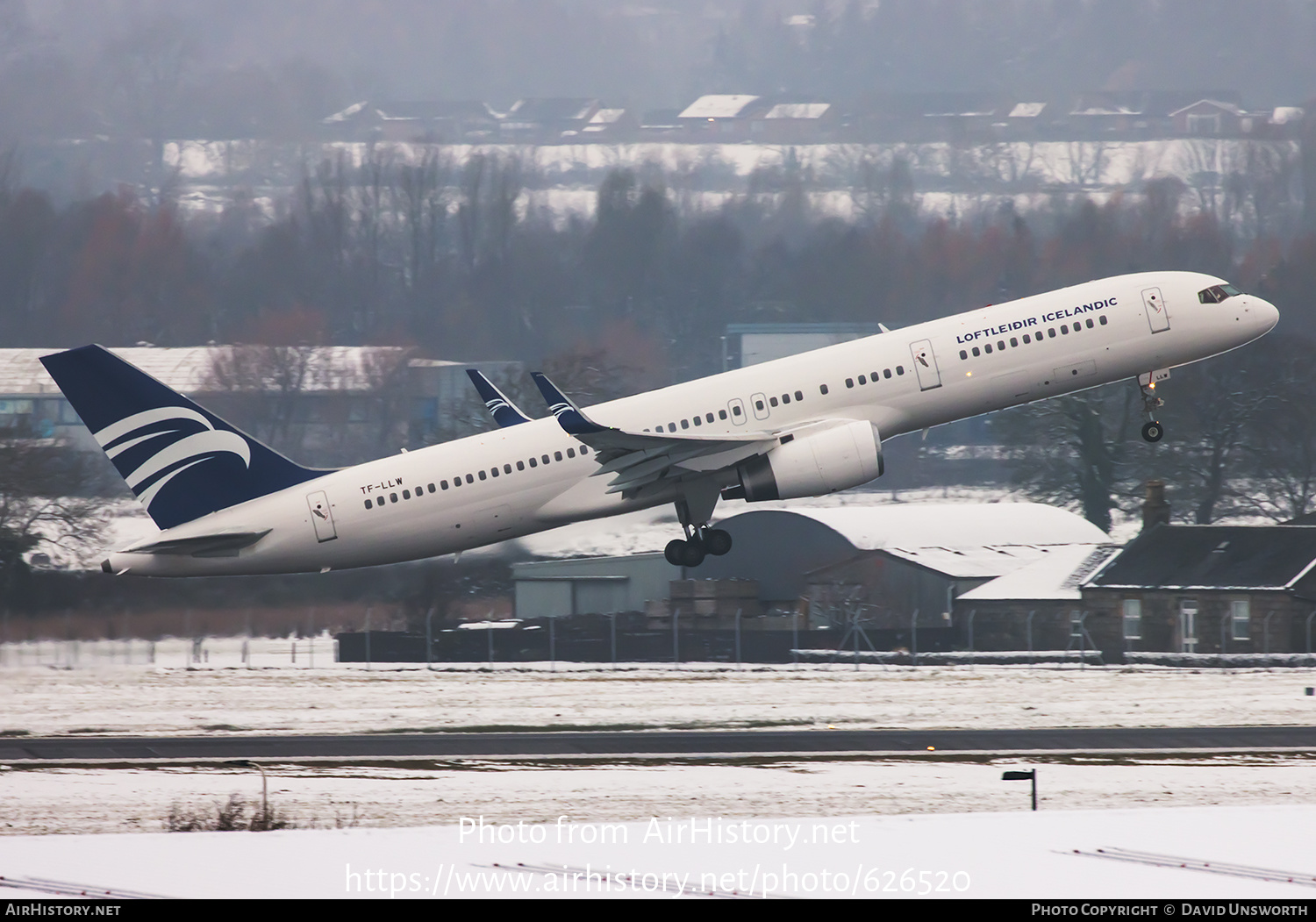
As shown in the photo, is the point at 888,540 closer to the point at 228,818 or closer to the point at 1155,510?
the point at 1155,510

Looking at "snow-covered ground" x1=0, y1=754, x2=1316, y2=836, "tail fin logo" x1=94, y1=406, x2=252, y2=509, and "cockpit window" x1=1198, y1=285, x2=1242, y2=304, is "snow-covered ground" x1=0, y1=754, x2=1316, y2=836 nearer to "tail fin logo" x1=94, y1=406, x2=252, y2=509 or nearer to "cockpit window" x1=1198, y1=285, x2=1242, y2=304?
"tail fin logo" x1=94, y1=406, x2=252, y2=509

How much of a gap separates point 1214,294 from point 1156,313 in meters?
1.93

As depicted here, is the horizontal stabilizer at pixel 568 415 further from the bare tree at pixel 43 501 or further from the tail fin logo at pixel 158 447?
the bare tree at pixel 43 501

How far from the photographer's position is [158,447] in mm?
42719

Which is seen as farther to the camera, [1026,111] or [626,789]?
[1026,111]

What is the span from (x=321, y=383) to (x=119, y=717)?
165 feet

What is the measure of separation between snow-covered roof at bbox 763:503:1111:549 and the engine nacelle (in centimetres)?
2965

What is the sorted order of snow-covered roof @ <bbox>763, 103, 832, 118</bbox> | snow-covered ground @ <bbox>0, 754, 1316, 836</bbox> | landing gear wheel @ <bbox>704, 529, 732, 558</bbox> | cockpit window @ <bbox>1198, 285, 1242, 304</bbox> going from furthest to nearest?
snow-covered roof @ <bbox>763, 103, 832, 118</bbox> → landing gear wheel @ <bbox>704, 529, 732, 558</bbox> → cockpit window @ <bbox>1198, 285, 1242, 304</bbox> → snow-covered ground @ <bbox>0, 754, 1316, 836</bbox>

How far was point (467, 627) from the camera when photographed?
200 ft

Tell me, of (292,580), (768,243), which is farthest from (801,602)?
(768,243)

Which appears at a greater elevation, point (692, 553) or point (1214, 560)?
point (1214, 560)

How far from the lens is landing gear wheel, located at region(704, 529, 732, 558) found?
42906 millimetres

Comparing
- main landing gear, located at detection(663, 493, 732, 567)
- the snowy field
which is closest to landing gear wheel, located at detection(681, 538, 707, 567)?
main landing gear, located at detection(663, 493, 732, 567)

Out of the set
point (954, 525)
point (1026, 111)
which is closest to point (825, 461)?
point (954, 525)
